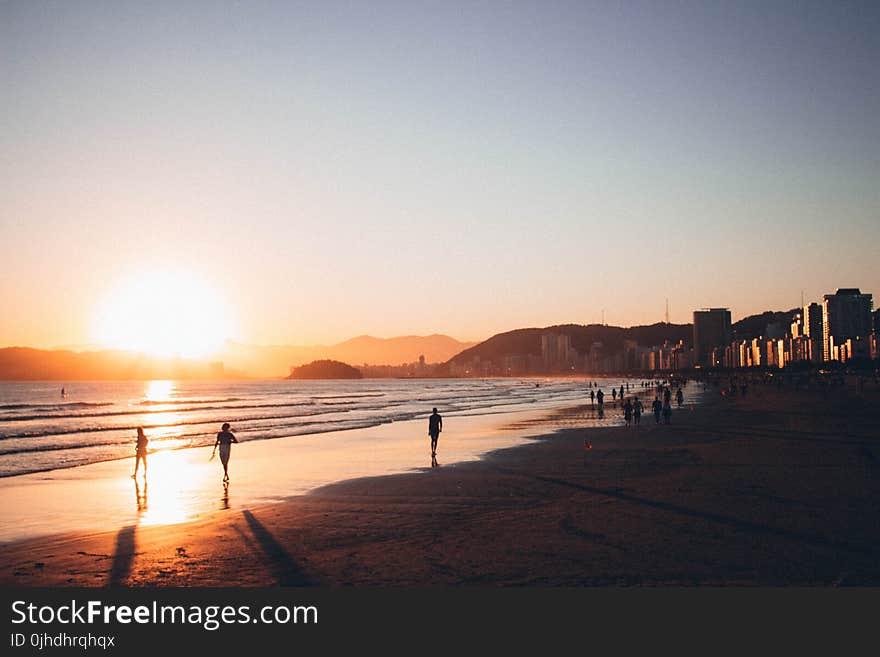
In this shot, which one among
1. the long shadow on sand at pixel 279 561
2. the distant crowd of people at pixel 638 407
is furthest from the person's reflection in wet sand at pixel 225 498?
the distant crowd of people at pixel 638 407

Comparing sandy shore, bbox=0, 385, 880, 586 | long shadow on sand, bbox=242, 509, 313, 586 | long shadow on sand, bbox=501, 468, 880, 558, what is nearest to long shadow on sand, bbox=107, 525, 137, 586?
sandy shore, bbox=0, 385, 880, 586

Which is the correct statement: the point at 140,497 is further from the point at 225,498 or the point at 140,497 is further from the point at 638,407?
the point at 638,407

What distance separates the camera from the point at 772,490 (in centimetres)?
1720

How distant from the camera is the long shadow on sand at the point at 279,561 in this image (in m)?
10.4

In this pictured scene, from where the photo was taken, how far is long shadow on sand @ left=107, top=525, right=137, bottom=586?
35.4 feet

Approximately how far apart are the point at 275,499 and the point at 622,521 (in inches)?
395

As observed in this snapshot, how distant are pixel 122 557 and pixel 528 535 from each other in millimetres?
7515

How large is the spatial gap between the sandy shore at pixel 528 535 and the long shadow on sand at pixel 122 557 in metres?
0.05

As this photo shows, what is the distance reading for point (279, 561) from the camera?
456 inches

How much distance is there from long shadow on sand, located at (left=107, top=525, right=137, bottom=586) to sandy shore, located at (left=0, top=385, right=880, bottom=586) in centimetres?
5

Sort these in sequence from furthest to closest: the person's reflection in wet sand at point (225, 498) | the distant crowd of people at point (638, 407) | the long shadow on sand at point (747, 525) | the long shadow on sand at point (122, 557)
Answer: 1. the distant crowd of people at point (638, 407)
2. the person's reflection in wet sand at point (225, 498)
3. the long shadow on sand at point (747, 525)
4. the long shadow on sand at point (122, 557)

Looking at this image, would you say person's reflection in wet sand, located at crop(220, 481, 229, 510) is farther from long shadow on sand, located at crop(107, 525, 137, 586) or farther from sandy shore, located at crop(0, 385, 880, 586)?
long shadow on sand, located at crop(107, 525, 137, 586)

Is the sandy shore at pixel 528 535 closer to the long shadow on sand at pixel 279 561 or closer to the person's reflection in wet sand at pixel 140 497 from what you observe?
the long shadow on sand at pixel 279 561

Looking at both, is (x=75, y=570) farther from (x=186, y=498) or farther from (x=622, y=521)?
(x=622, y=521)
